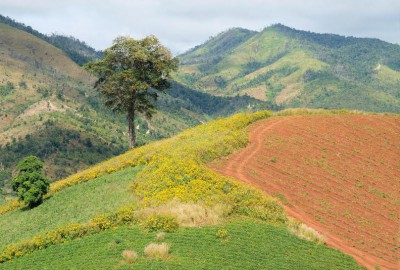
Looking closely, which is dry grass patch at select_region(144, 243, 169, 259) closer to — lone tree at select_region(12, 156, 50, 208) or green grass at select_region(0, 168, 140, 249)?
green grass at select_region(0, 168, 140, 249)

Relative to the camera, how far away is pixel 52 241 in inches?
919

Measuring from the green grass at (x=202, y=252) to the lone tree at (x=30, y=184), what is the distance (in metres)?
11.0

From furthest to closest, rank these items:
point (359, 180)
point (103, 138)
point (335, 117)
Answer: point (103, 138), point (335, 117), point (359, 180)

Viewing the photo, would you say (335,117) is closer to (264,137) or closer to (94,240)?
(264,137)

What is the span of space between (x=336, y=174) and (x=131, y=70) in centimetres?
2442

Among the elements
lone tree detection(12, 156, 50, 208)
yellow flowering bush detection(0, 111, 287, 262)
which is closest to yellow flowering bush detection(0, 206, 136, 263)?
yellow flowering bush detection(0, 111, 287, 262)

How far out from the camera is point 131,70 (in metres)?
47.4

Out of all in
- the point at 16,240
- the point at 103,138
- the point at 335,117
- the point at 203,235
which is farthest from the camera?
the point at 103,138

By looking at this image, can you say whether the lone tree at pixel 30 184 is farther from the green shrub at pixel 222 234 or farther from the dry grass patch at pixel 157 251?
the green shrub at pixel 222 234

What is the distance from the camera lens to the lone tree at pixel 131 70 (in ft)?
156

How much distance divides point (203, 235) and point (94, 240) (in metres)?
5.68

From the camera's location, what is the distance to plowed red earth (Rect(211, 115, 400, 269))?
86.7ft

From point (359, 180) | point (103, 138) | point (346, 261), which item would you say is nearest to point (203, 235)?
point (346, 261)

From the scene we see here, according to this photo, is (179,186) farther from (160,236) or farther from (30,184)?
(30,184)
